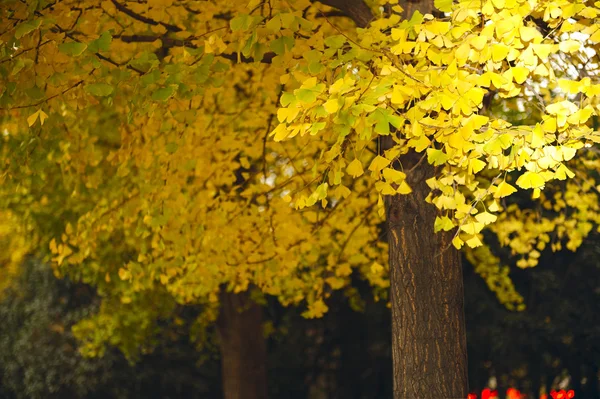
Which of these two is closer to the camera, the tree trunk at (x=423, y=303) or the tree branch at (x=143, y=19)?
the tree trunk at (x=423, y=303)

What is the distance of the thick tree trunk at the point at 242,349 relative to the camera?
43.3 ft

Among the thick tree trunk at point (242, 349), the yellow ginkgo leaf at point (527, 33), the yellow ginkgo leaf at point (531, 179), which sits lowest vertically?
the thick tree trunk at point (242, 349)

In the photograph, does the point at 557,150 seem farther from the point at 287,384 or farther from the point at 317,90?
the point at 287,384

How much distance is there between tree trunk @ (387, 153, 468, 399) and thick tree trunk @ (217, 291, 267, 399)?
273 inches

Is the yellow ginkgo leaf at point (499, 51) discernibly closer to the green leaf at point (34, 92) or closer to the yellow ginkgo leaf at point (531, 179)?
the yellow ginkgo leaf at point (531, 179)

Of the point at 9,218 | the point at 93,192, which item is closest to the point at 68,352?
the point at 9,218

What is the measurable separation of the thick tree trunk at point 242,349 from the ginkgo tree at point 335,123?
2151 millimetres

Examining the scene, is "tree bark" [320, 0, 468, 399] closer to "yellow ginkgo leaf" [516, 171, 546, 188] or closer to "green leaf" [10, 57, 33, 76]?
"yellow ginkgo leaf" [516, 171, 546, 188]

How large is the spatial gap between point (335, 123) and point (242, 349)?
9.00 meters

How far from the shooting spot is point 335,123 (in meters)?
4.76

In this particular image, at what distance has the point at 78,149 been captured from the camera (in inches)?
368

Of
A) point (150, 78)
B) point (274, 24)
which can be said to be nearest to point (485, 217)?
point (274, 24)

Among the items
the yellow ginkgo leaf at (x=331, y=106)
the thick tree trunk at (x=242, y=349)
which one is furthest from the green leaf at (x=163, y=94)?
the thick tree trunk at (x=242, y=349)

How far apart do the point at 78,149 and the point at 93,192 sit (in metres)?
2.21
